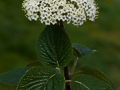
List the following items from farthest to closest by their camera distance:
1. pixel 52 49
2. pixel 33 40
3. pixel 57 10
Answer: pixel 33 40, pixel 52 49, pixel 57 10

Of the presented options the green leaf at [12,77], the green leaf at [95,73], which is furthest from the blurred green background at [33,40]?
the green leaf at [95,73]

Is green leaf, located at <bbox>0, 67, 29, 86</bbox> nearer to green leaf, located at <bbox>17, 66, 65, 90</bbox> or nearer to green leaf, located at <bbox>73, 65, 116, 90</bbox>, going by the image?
green leaf, located at <bbox>17, 66, 65, 90</bbox>

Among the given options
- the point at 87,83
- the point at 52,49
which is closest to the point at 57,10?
the point at 52,49

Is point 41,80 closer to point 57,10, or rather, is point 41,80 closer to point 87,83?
point 87,83

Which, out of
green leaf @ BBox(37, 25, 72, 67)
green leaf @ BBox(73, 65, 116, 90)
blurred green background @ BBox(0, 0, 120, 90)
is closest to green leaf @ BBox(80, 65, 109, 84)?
green leaf @ BBox(73, 65, 116, 90)

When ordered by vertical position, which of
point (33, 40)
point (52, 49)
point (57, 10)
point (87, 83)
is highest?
point (57, 10)

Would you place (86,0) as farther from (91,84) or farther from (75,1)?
(91,84)
